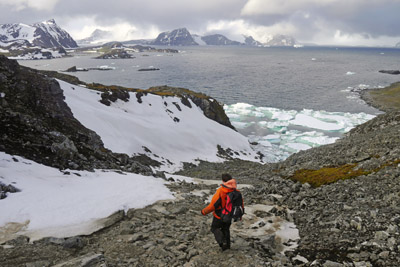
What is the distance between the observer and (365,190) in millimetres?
14211

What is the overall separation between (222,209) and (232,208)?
1.17 ft

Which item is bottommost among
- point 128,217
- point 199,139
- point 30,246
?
point 199,139

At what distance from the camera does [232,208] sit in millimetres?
8531

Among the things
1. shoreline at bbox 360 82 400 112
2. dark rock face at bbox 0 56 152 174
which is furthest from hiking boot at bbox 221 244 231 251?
shoreline at bbox 360 82 400 112

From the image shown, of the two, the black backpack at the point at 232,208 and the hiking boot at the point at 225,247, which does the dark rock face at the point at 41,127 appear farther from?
the black backpack at the point at 232,208

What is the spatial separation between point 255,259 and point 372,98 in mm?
107366

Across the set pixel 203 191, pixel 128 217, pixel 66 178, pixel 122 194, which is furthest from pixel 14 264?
pixel 203 191

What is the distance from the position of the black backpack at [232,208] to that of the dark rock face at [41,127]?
1262 cm

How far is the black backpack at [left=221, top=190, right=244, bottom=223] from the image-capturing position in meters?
8.48

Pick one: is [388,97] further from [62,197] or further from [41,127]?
[62,197]

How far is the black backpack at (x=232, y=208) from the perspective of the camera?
848 cm

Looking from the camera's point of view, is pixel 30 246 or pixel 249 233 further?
pixel 249 233

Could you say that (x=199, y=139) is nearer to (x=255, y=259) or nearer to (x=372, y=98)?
(x=255, y=259)

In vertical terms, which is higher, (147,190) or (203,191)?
(147,190)
